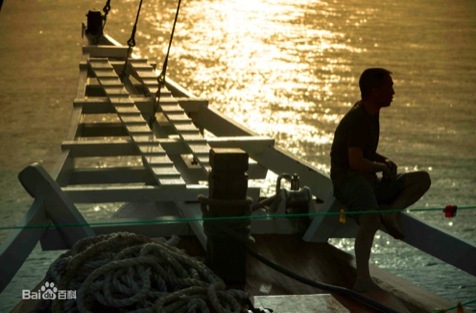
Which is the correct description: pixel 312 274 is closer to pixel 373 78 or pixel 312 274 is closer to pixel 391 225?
pixel 391 225

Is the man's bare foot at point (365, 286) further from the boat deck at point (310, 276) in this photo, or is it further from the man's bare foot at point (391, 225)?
the man's bare foot at point (391, 225)

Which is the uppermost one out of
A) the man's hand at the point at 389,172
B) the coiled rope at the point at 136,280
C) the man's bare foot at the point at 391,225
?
the man's hand at the point at 389,172

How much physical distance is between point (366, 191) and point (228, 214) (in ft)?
2.84

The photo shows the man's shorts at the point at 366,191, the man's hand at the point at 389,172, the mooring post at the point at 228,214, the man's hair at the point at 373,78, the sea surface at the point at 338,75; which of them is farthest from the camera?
the sea surface at the point at 338,75

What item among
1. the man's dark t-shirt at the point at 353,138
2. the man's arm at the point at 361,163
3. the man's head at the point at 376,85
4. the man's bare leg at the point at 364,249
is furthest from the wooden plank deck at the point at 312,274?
the man's head at the point at 376,85

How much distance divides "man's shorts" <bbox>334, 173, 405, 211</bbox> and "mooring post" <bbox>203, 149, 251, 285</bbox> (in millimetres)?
695

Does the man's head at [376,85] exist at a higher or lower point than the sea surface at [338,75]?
higher

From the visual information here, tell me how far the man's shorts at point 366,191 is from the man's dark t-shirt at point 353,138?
5 cm

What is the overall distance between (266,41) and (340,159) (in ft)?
50.8

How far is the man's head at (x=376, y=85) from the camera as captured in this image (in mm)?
7488

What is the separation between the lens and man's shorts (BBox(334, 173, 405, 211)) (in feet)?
24.9

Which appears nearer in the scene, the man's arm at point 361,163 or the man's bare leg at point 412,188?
the man's arm at point 361,163

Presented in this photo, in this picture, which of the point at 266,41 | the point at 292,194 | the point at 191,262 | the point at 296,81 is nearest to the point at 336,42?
the point at 266,41

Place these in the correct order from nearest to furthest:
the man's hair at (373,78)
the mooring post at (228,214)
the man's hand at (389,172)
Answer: the mooring post at (228,214) → the man's hair at (373,78) → the man's hand at (389,172)
